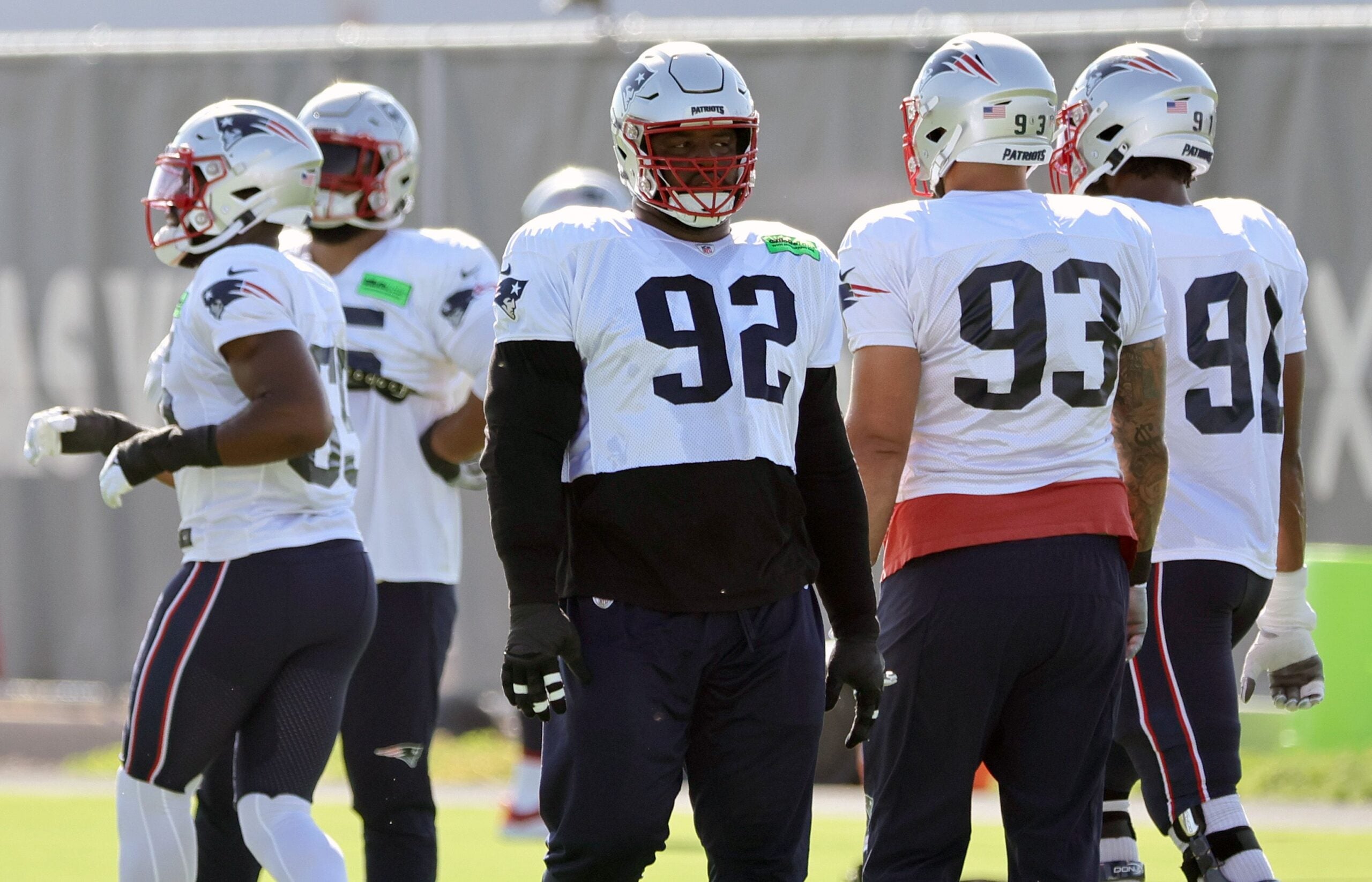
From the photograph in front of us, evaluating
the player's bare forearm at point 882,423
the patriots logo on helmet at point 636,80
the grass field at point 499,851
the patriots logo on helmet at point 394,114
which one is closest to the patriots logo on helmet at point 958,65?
the player's bare forearm at point 882,423

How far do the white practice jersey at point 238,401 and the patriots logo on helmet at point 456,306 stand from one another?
0.77 m

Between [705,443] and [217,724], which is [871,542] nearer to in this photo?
[705,443]

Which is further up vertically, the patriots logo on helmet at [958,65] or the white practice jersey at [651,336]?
the patriots logo on helmet at [958,65]

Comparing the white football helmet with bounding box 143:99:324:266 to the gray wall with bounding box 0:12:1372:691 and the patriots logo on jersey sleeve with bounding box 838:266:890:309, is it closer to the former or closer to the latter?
the patriots logo on jersey sleeve with bounding box 838:266:890:309

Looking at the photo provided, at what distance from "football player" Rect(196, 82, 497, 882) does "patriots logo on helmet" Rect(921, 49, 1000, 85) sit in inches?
53.4

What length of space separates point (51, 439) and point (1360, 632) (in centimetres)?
547

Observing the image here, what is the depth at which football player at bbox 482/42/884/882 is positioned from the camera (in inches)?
129

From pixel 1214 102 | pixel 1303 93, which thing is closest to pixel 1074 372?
pixel 1214 102

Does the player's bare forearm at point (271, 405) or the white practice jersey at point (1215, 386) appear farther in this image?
the white practice jersey at point (1215, 386)

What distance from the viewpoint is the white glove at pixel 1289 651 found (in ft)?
15.4

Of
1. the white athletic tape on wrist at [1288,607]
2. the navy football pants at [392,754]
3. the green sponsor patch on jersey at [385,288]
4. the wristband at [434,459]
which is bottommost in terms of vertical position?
the navy football pants at [392,754]

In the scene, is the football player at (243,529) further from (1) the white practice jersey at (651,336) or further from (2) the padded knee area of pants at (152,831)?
(1) the white practice jersey at (651,336)

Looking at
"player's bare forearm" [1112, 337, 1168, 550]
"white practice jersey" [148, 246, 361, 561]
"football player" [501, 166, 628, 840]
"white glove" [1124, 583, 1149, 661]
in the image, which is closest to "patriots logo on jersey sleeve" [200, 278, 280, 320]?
"white practice jersey" [148, 246, 361, 561]

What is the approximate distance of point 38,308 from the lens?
9.19 metres
